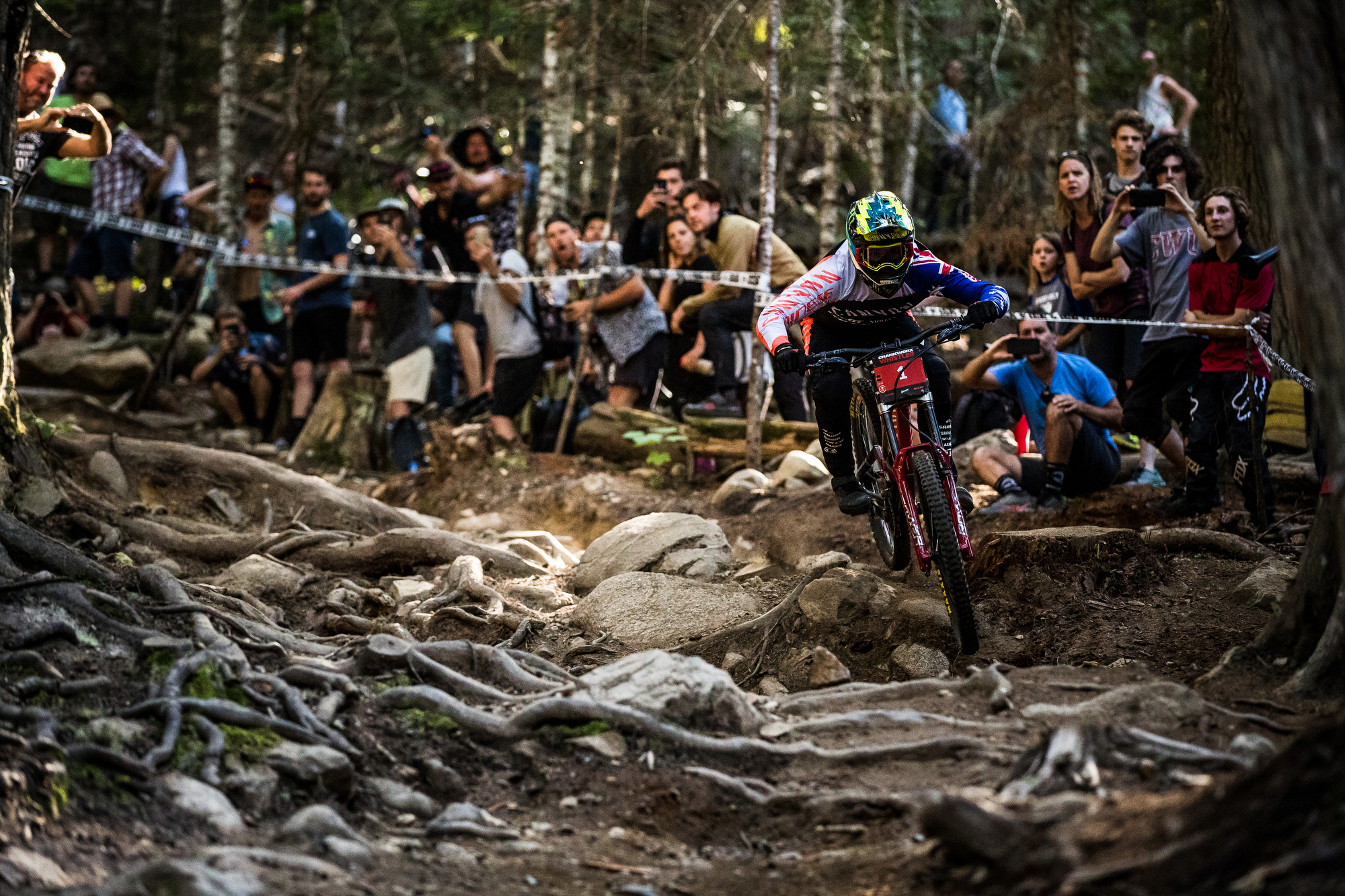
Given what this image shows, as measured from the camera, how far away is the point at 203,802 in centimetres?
384

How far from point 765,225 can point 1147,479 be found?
3.71 metres

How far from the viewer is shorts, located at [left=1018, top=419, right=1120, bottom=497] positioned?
8328 mm

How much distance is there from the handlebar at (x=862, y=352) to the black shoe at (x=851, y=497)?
89 cm

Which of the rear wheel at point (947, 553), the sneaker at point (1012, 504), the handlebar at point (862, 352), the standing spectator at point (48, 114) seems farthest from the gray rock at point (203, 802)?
the sneaker at point (1012, 504)

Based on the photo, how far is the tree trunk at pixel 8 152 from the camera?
255 inches

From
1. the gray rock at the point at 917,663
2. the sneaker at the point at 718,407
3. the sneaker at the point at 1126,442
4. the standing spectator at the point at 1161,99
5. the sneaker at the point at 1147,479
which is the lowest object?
the gray rock at the point at 917,663

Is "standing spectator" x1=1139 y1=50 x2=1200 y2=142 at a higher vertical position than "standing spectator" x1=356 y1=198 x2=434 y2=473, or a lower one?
higher

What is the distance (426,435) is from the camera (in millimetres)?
12445

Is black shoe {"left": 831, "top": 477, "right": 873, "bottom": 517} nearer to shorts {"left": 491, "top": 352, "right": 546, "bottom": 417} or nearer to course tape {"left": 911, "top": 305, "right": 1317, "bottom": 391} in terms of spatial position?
course tape {"left": 911, "top": 305, "right": 1317, "bottom": 391}

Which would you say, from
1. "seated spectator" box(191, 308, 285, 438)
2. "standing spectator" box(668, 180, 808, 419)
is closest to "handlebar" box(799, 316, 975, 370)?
"standing spectator" box(668, 180, 808, 419)

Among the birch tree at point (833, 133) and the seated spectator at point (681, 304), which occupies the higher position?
the birch tree at point (833, 133)

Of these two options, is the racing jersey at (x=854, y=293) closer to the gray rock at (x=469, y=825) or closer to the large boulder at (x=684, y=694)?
the large boulder at (x=684, y=694)

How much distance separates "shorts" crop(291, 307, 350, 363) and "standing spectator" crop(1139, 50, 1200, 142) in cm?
788

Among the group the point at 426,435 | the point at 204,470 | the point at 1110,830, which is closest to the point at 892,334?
the point at 1110,830
